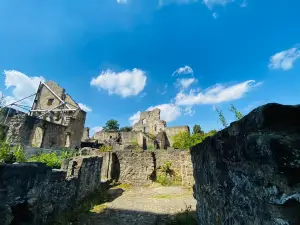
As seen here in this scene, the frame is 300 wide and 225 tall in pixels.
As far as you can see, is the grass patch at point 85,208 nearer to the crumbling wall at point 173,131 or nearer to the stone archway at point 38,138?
the stone archway at point 38,138

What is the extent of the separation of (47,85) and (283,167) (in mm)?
25652

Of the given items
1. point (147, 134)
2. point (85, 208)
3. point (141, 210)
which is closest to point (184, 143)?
point (147, 134)

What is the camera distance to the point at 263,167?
4.39ft

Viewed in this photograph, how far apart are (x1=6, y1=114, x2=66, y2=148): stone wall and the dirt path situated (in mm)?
9102

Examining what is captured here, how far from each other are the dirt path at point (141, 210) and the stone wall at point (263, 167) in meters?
4.28

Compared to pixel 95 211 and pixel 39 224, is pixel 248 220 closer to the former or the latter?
pixel 39 224

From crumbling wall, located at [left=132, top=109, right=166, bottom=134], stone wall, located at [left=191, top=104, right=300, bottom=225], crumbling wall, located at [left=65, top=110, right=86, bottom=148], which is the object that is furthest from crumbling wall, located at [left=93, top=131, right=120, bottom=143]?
stone wall, located at [left=191, top=104, right=300, bottom=225]

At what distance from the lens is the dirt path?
570 cm

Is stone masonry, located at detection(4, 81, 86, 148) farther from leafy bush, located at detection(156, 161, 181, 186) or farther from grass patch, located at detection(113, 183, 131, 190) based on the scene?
leafy bush, located at detection(156, 161, 181, 186)

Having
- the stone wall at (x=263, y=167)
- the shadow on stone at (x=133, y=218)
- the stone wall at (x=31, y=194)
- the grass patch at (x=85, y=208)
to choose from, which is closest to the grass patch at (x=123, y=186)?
the grass patch at (x=85, y=208)

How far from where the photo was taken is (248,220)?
1.71 m

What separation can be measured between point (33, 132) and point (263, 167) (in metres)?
16.9

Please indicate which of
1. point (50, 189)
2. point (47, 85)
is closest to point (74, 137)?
point (47, 85)

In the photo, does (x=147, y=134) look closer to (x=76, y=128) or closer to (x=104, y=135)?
(x=104, y=135)
